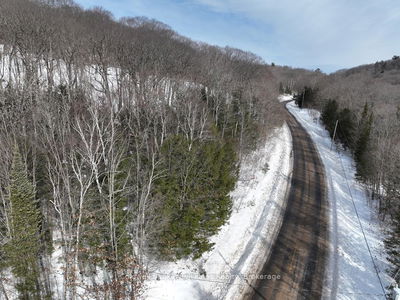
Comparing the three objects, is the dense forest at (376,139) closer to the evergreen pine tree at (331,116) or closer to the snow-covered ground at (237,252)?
the evergreen pine tree at (331,116)

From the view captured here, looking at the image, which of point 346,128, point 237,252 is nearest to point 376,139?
point 346,128

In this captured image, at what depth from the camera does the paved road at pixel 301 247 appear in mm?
18844

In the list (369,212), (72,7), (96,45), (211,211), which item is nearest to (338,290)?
(211,211)

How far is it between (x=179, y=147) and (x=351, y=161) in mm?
38019

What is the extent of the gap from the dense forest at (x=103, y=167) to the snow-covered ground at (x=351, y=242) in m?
10.1

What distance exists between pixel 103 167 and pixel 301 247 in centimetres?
1917

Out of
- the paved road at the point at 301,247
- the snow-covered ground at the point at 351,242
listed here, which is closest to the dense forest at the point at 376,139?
the snow-covered ground at the point at 351,242

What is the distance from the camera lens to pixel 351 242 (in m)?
24.5

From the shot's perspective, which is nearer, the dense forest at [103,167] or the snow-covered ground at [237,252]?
the dense forest at [103,167]

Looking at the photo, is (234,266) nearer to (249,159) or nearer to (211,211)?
(211,211)

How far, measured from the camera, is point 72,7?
194ft

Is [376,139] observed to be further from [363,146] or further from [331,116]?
[331,116]

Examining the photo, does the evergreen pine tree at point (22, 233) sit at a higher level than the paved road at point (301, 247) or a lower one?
higher

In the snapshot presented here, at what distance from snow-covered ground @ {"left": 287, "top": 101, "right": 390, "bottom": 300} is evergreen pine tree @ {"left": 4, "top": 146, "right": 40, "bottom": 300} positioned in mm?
19379
